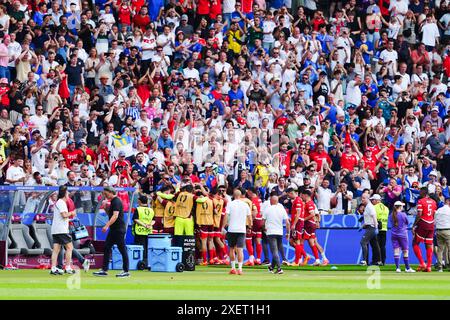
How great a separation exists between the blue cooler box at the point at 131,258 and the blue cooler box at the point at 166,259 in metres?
0.46

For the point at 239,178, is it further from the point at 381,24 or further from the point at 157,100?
the point at 381,24

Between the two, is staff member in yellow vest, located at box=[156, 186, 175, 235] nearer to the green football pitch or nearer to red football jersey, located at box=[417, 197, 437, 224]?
the green football pitch

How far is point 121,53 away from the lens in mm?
Result: 41062

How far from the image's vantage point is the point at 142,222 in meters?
33.4

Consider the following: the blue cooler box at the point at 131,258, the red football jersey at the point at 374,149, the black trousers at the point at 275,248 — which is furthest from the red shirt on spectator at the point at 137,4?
the black trousers at the point at 275,248

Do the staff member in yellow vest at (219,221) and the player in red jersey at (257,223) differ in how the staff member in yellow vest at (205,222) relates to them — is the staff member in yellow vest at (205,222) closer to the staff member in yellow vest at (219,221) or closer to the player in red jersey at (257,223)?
the staff member in yellow vest at (219,221)

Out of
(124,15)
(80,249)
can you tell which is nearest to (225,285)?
(80,249)

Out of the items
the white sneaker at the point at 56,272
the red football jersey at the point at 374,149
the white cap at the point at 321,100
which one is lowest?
the white sneaker at the point at 56,272

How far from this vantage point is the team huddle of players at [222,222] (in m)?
35.5

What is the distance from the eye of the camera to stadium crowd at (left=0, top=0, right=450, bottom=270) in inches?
1479

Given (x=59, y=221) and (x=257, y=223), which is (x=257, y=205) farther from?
(x=59, y=221)

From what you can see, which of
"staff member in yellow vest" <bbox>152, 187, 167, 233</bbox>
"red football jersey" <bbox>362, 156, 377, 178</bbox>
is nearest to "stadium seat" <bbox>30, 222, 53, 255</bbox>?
"staff member in yellow vest" <bbox>152, 187, 167, 233</bbox>

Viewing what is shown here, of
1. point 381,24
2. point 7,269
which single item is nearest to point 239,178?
point 7,269

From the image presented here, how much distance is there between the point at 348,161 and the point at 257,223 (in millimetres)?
5596
